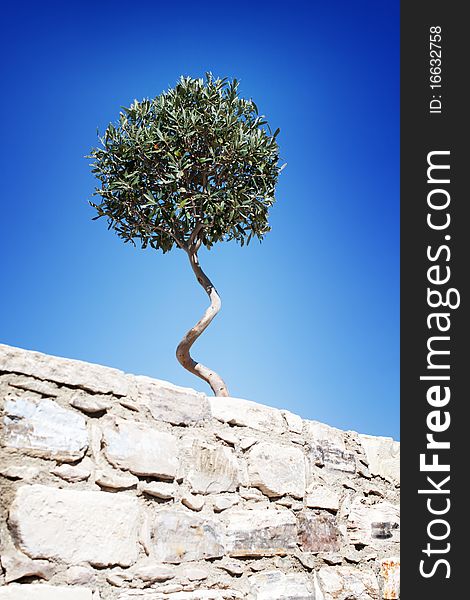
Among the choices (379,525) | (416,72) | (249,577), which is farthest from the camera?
(379,525)

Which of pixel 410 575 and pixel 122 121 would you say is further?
pixel 122 121

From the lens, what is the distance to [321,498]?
303 centimetres

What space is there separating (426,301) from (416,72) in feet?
3.49

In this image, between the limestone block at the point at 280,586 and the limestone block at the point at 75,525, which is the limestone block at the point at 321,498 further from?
the limestone block at the point at 75,525

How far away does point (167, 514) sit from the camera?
2391mm

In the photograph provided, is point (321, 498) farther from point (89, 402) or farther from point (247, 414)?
point (89, 402)

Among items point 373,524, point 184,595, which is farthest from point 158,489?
point 373,524

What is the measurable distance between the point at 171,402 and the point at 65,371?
48cm

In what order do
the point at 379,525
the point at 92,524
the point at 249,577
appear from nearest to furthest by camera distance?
the point at 92,524 < the point at 249,577 < the point at 379,525

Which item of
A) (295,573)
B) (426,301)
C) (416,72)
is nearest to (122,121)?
(416,72)

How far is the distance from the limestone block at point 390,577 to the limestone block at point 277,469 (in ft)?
2.29

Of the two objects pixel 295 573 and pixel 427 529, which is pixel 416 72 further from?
pixel 295 573

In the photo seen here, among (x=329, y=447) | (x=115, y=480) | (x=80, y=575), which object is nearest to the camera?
(x=80, y=575)

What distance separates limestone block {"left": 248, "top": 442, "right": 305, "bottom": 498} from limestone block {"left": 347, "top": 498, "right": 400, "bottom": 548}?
435 millimetres
